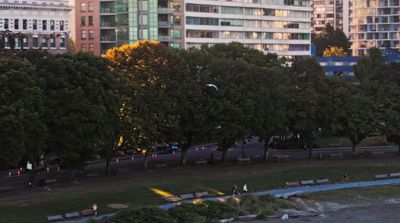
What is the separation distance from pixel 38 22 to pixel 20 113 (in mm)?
74207

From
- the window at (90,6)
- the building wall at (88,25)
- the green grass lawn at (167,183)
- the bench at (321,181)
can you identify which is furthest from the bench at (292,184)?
the window at (90,6)

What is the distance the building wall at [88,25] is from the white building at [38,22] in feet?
39.8

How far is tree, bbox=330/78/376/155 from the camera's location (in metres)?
91.8

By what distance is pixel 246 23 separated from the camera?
555ft

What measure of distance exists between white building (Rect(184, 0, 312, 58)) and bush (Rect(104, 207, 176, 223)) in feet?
343

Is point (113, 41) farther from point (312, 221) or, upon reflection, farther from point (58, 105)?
point (312, 221)

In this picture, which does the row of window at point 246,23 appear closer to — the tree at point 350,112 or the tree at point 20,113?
the tree at point 350,112

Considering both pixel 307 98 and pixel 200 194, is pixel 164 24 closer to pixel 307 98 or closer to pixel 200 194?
pixel 307 98

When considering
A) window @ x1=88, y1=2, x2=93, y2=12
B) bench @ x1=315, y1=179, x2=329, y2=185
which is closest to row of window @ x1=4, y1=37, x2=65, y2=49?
window @ x1=88, y1=2, x2=93, y2=12

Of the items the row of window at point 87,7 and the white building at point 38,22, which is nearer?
the white building at point 38,22

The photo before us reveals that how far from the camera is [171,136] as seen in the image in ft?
266

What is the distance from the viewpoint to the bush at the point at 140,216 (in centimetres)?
4916

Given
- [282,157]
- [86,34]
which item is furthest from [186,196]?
[86,34]

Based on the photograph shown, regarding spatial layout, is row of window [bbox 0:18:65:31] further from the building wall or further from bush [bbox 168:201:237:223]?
bush [bbox 168:201:237:223]
